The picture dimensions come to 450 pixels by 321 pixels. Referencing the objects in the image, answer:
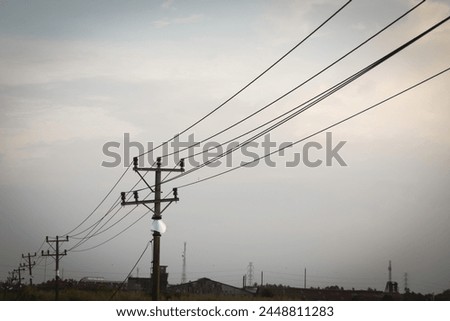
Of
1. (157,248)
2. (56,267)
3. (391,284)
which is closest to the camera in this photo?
(157,248)

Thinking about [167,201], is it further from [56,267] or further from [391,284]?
[391,284]

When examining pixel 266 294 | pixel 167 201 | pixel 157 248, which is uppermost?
pixel 167 201

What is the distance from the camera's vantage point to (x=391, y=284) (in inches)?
3204
